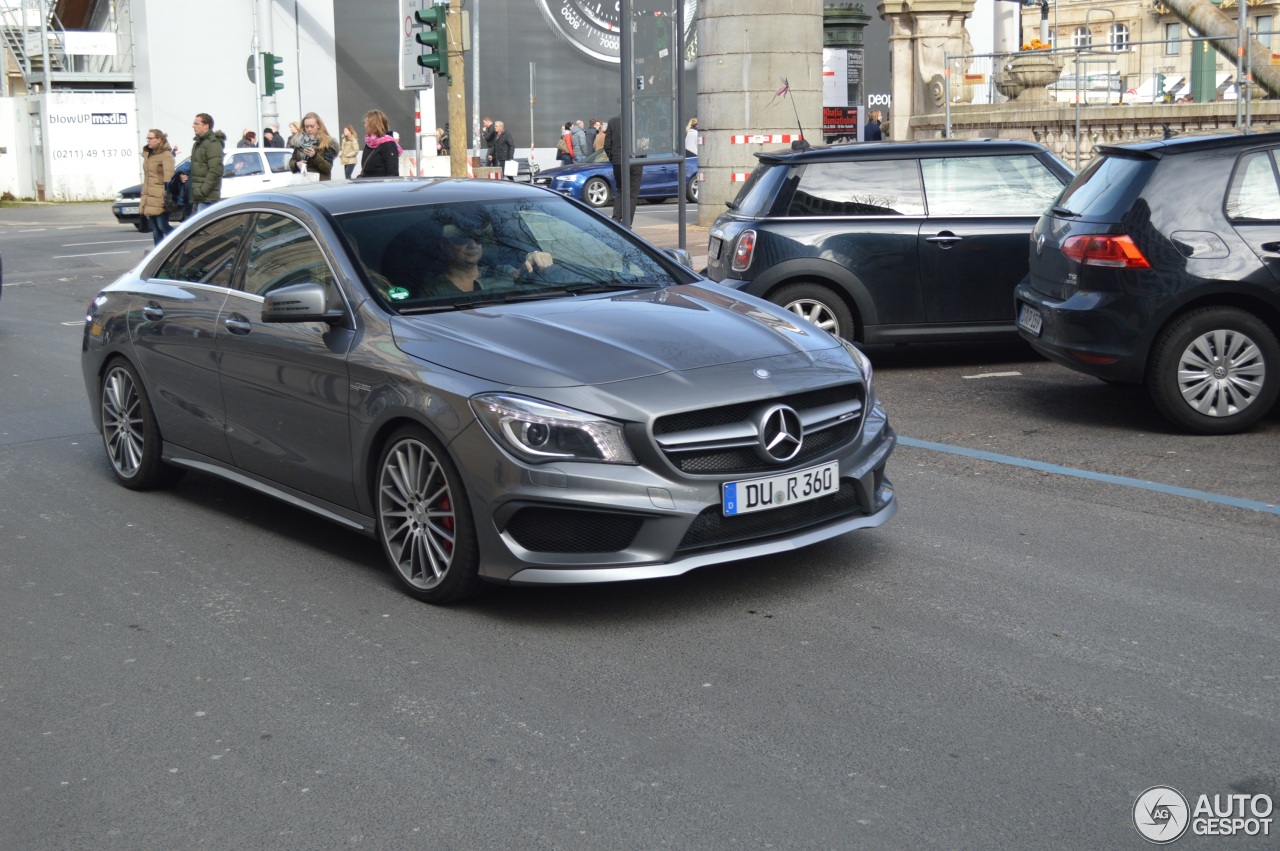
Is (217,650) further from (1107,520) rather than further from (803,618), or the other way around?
(1107,520)

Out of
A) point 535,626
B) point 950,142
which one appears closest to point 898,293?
point 950,142

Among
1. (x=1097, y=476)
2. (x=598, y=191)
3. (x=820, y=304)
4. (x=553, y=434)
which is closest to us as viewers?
(x=553, y=434)

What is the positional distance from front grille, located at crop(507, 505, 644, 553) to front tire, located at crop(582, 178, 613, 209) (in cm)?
2810

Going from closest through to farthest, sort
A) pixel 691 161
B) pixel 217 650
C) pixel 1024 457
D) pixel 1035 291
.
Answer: pixel 217 650 < pixel 1024 457 < pixel 1035 291 < pixel 691 161

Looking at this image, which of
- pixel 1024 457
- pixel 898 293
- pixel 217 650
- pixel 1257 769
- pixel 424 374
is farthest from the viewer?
pixel 898 293

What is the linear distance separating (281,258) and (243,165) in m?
23.8

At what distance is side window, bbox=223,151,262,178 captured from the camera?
29.4 meters

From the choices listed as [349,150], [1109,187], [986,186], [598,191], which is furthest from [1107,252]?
[598,191]

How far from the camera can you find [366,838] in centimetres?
382

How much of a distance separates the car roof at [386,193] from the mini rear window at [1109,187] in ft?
10.8

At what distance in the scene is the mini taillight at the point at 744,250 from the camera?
36.9ft

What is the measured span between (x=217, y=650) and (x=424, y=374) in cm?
120

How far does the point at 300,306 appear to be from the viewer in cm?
609

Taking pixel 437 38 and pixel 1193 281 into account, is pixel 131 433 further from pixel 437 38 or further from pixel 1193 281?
pixel 437 38
